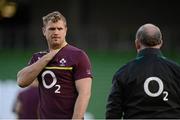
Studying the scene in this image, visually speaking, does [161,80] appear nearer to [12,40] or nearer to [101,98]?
[101,98]

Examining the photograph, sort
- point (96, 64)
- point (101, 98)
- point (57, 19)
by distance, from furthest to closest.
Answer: point (96, 64), point (101, 98), point (57, 19)

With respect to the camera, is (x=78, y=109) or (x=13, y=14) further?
(x=13, y=14)

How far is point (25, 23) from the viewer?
60.2 feet

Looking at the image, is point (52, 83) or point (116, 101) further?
point (52, 83)

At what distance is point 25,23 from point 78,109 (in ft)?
38.8

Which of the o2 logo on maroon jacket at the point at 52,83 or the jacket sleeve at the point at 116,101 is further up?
the o2 logo on maroon jacket at the point at 52,83

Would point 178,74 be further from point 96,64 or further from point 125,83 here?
point 96,64

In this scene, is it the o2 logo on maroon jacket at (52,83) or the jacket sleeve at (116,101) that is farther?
the o2 logo on maroon jacket at (52,83)

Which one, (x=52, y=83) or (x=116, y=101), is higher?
(x=52, y=83)

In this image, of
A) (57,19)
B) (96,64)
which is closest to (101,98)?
(96,64)

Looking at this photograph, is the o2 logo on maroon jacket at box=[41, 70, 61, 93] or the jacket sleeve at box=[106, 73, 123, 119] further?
the o2 logo on maroon jacket at box=[41, 70, 61, 93]

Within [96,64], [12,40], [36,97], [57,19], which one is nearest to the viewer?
[57,19]

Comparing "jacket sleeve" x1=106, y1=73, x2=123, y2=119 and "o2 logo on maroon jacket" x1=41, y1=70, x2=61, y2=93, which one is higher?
"o2 logo on maroon jacket" x1=41, y1=70, x2=61, y2=93

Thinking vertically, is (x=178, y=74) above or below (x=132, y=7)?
below
